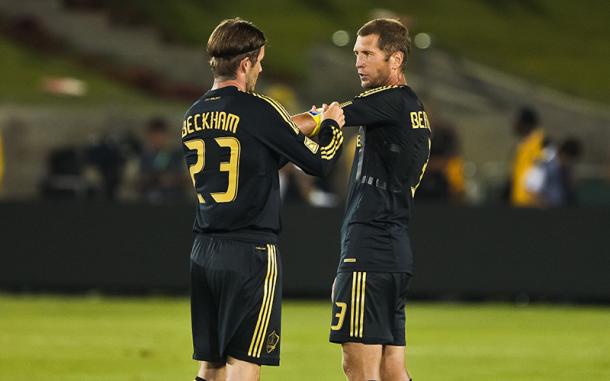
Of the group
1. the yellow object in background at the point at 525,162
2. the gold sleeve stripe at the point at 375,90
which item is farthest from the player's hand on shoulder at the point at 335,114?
the yellow object in background at the point at 525,162

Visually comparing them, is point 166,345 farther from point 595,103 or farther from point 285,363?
point 595,103

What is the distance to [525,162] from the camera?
17812 millimetres

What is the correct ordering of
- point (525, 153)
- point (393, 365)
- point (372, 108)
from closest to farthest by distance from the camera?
point (372, 108) → point (393, 365) → point (525, 153)

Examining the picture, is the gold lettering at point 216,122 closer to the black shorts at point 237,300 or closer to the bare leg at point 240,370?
the black shorts at point 237,300

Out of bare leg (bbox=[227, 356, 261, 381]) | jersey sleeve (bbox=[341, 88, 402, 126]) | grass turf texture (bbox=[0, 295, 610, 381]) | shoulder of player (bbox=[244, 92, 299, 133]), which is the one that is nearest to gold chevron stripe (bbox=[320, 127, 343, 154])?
shoulder of player (bbox=[244, 92, 299, 133])

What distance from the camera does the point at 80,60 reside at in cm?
3719

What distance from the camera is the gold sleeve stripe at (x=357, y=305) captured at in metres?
7.70

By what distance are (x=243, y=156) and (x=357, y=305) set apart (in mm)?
1185

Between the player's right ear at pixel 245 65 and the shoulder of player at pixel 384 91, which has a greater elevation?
the player's right ear at pixel 245 65

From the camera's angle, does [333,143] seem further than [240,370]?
Yes

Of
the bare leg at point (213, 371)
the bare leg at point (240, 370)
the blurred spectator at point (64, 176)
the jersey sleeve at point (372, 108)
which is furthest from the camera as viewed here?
the blurred spectator at point (64, 176)

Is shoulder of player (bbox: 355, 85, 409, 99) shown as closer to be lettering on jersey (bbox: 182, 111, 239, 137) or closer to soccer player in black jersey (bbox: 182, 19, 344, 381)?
soccer player in black jersey (bbox: 182, 19, 344, 381)

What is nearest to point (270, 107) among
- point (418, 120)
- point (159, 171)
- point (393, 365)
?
point (418, 120)

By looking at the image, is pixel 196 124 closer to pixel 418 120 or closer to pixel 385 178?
pixel 385 178
